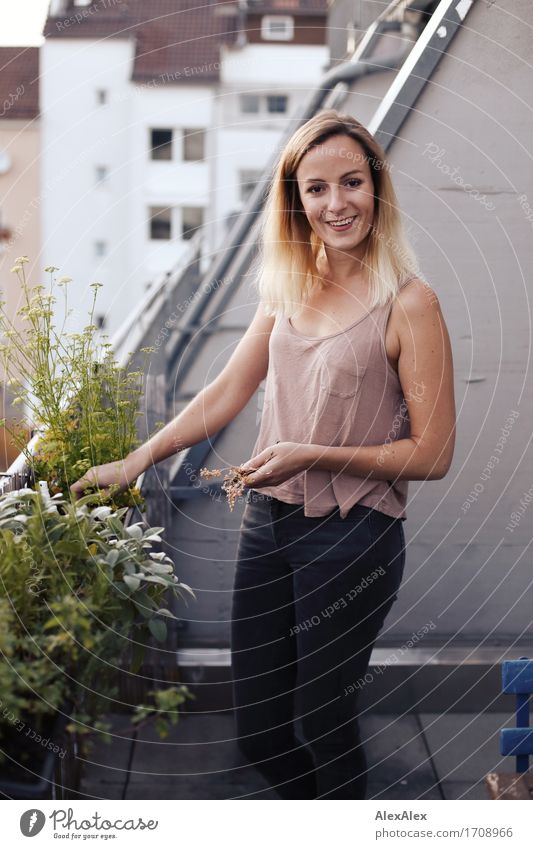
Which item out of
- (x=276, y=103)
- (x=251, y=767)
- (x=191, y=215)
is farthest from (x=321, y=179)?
(x=191, y=215)

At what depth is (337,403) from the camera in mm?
1888

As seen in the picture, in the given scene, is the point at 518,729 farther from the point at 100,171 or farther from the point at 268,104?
the point at 100,171

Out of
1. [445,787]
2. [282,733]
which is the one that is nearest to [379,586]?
[282,733]

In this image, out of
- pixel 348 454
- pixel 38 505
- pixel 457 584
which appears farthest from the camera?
pixel 457 584

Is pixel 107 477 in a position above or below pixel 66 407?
below

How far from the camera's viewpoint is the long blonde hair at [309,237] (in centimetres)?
184

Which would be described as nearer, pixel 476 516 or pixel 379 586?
pixel 379 586

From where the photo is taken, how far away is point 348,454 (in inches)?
71.7

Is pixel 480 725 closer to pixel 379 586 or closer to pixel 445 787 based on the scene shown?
pixel 445 787

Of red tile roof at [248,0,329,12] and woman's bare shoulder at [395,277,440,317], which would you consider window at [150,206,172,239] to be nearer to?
red tile roof at [248,0,329,12]

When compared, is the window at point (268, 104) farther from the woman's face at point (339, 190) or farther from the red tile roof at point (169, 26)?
the woman's face at point (339, 190)

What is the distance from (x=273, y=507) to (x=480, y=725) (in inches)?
50.3

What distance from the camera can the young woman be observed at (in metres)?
1.82

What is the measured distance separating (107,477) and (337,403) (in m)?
0.47
